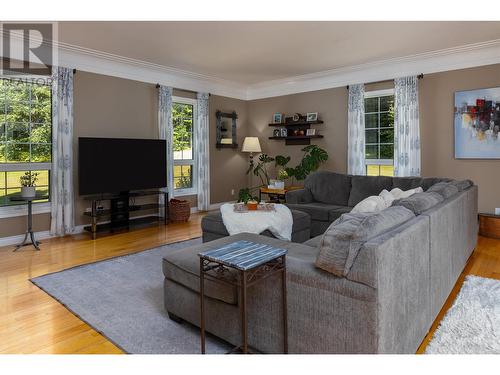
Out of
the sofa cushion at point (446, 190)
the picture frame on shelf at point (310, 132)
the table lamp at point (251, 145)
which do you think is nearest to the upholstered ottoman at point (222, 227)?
the sofa cushion at point (446, 190)

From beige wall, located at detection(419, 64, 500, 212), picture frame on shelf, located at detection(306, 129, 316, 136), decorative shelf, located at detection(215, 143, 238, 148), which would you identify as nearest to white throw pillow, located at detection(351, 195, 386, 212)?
beige wall, located at detection(419, 64, 500, 212)

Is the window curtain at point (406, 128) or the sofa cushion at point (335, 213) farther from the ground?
the window curtain at point (406, 128)

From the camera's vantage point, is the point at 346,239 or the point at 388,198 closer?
the point at 346,239

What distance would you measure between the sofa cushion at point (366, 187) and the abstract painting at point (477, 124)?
4.71 ft

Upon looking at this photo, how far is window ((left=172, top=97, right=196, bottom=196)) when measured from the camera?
673 cm

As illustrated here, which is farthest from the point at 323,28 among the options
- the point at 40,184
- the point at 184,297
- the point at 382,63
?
the point at 40,184

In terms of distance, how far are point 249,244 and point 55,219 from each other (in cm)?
411

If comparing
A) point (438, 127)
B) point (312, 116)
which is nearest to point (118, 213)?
point (312, 116)

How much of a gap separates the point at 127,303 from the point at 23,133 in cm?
334

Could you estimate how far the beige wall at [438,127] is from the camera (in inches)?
203

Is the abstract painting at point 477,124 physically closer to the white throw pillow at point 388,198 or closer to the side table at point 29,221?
the white throw pillow at point 388,198

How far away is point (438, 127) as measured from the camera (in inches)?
217

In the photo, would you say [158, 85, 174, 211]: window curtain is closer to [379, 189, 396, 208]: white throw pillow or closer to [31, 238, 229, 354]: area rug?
[31, 238, 229, 354]: area rug

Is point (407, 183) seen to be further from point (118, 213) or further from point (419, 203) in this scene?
point (118, 213)
